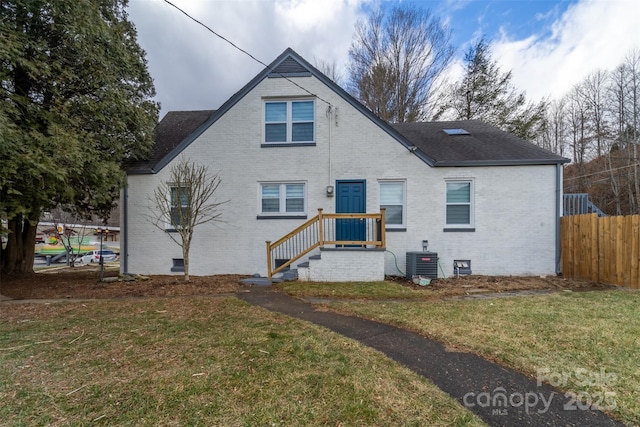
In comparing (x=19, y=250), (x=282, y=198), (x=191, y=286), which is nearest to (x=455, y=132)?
(x=282, y=198)

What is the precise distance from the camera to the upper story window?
365 inches

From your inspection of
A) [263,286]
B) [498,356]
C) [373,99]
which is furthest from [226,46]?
[373,99]

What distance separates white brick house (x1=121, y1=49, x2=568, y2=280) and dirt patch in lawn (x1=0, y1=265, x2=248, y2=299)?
109cm

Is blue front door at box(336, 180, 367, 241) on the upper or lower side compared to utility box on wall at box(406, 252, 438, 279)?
upper

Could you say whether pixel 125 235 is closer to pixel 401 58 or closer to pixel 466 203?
pixel 466 203

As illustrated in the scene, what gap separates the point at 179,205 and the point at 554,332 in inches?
331

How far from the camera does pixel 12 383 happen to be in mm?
2816

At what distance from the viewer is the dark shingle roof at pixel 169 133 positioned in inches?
374

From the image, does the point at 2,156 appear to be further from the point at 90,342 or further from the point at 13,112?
the point at 90,342

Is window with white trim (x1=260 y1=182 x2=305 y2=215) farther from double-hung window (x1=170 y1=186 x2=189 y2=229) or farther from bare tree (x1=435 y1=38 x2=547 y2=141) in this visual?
bare tree (x1=435 y1=38 x2=547 y2=141)

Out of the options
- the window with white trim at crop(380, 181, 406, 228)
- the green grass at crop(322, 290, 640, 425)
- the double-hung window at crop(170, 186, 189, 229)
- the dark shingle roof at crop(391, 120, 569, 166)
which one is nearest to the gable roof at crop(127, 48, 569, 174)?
the dark shingle roof at crop(391, 120, 569, 166)

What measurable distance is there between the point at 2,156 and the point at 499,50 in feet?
77.3

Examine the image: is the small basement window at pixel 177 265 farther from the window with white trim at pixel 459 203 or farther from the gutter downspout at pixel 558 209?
the gutter downspout at pixel 558 209

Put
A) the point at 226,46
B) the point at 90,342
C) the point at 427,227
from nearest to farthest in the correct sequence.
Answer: the point at 90,342 → the point at 226,46 → the point at 427,227
